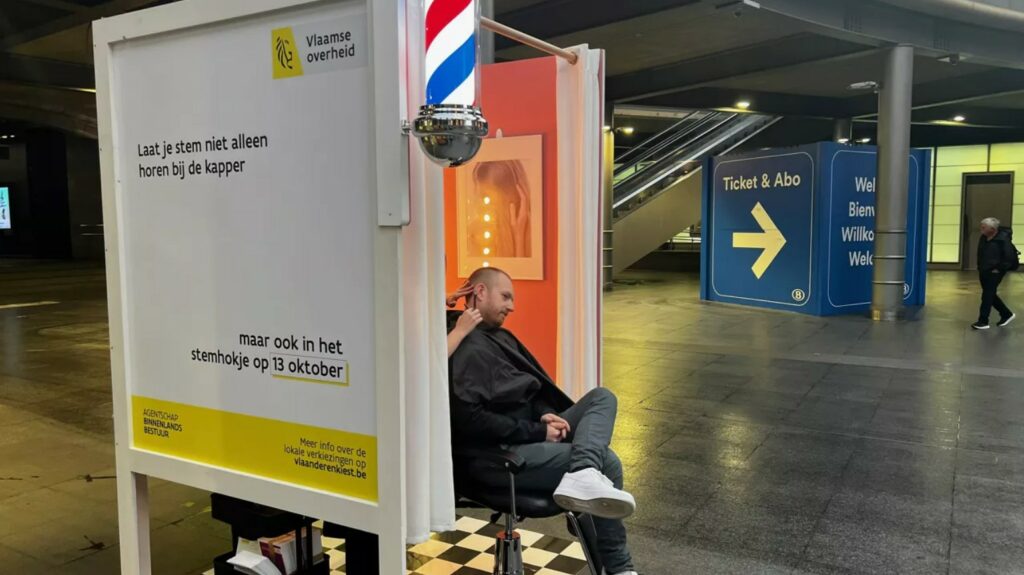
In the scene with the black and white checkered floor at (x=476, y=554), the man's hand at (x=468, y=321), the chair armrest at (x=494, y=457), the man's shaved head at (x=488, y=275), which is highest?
the man's shaved head at (x=488, y=275)

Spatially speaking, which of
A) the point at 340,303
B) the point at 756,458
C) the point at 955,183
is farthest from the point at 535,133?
the point at 955,183

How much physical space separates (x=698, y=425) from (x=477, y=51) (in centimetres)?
389

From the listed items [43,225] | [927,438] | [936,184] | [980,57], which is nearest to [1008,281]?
[936,184]

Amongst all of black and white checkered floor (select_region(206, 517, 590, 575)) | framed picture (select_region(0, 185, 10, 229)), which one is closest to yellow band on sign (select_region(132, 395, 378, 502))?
black and white checkered floor (select_region(206, 517, 590, 575))

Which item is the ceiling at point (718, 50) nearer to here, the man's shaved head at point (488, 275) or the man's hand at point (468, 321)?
the man's shaved head at point (488, 275)

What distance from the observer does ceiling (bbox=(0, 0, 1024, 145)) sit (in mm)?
9586

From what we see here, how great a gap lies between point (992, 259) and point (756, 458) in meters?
6.75

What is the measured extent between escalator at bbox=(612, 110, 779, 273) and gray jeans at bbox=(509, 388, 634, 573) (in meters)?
12.9

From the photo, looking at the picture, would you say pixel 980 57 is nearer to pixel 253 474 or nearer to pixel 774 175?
pixel 774 175

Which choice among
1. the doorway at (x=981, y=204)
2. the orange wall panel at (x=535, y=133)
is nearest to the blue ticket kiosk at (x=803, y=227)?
the orange wall panel at (x=535, y=133)

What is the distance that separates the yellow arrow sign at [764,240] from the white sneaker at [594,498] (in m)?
9.77

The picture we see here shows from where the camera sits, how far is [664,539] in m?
3.31

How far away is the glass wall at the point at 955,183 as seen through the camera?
18844mm

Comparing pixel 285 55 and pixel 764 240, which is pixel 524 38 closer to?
pixel 285 55
